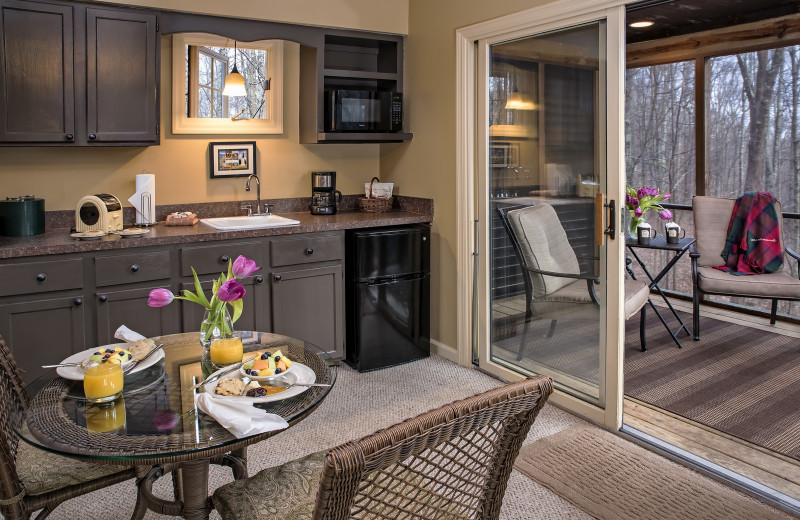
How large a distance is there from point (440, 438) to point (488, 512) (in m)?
0.46

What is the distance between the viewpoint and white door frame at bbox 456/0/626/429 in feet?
10.6

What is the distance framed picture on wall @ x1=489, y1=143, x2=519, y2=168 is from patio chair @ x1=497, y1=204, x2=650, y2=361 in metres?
0.25

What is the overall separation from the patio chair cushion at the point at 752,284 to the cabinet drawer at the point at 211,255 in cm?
315

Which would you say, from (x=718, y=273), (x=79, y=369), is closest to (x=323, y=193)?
(x=79, y=369)

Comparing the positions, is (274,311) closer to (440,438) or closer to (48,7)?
(48,7)

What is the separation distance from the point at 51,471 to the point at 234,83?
2719mm

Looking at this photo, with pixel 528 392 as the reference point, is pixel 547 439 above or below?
below

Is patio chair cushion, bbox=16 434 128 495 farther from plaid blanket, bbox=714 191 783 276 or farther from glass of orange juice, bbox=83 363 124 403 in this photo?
plaid blanket, bbox=714 191 783 276

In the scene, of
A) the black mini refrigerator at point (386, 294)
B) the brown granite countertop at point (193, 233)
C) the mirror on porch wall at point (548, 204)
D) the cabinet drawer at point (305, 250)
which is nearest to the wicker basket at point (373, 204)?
the brown granite countertop at point (193, 233)

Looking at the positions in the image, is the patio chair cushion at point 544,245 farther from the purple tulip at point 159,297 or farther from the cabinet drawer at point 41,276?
the cabinet drawer at point 41,276

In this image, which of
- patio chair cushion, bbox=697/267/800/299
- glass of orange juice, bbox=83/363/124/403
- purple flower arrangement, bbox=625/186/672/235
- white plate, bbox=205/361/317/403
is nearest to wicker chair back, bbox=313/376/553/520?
white plate, bbox=205/361/317/403

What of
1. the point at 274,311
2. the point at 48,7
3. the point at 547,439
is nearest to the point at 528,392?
the point at 547,439

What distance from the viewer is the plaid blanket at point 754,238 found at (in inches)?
197

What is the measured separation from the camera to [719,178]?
573cm
